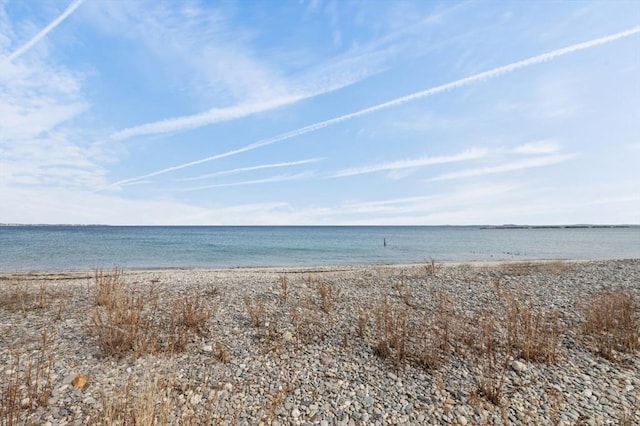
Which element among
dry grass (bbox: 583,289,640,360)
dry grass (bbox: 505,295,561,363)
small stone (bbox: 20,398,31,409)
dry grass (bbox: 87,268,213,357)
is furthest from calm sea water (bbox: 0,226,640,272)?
small stone (bbox: 20,398,31,409)

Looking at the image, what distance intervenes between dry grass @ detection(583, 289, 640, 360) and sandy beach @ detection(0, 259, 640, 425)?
0.15 feet

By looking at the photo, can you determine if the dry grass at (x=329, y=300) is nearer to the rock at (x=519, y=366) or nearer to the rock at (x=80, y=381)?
the rock at (x=519, y=366)

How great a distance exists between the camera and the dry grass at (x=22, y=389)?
4.16 metres

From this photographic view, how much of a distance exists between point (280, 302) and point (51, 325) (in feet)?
18.5

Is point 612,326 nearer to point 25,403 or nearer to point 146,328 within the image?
point 146,328

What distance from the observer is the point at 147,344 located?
6.39 m

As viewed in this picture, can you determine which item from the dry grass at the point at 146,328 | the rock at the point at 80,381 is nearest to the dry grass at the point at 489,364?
the dry grass at the point at 146,328

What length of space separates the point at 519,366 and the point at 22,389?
8.00 m

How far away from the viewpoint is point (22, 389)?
4.80 metres

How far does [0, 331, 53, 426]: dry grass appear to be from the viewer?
4160 mm

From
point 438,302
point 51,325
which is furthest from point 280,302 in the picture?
point 51,325

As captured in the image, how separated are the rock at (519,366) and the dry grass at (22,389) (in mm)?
7248

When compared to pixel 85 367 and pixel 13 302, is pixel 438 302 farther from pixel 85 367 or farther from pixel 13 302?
pixel 13 302

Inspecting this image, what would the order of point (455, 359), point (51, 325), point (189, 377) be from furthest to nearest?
point (51, 325), point (455, 359), point (189, 377)
